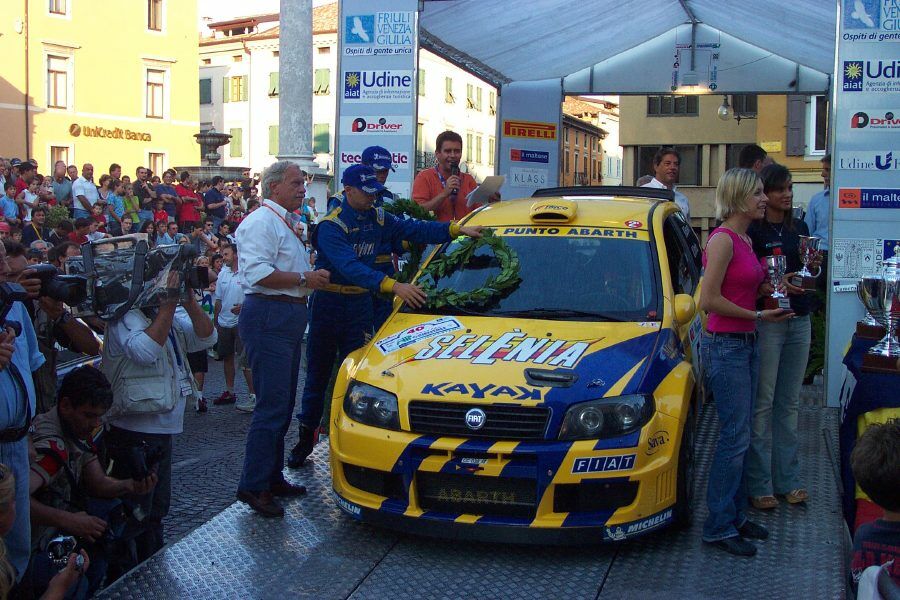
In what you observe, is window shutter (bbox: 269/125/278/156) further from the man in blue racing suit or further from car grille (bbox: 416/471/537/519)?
car grille (bbox: 416/471/537/519)

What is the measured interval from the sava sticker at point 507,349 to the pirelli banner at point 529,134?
10293mm

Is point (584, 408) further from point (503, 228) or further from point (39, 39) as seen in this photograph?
point (39, 39)

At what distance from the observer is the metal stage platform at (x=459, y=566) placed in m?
4.82

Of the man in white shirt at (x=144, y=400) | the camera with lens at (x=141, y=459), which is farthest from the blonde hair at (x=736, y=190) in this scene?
the camera with lens at (x=141, y=459)

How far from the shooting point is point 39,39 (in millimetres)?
42250

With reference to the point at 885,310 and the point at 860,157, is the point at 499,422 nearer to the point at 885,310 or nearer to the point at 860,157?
the point at 885,310

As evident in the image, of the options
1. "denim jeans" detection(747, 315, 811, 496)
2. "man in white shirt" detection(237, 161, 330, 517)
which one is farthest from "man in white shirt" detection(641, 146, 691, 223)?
"man in white shirt" detection(237, 161, 330, 517)

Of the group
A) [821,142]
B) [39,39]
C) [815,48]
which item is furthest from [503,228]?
[39,39]

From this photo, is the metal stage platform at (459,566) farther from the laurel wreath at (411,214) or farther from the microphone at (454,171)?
the microphone at (454,171)

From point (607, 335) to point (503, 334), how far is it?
56 centimetres

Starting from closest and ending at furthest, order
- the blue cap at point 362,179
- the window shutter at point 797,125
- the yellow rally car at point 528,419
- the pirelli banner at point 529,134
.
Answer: the yellow rally car at point 528,419, the blue cap at point 362,179, the pirelli banner at point 529,134, the window shutter at point 797,125

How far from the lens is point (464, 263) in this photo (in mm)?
6500

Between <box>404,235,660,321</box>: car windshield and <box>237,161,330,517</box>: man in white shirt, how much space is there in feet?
2.55

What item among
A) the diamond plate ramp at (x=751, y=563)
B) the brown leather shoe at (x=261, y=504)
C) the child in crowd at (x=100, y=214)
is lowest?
the diamond plate ramp at (x=751, y=563)
